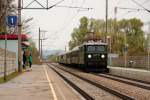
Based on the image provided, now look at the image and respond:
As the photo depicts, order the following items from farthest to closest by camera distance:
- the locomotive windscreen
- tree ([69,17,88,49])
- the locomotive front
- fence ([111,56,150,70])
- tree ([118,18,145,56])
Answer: tree ([69,17,88,49]), tree ([118,18,145,56]), fence ([111,56,150,70]), the locomotive windscreen, the locomotive front

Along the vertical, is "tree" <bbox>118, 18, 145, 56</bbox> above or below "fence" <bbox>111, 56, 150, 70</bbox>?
above

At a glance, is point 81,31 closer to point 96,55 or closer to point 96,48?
point 96,48

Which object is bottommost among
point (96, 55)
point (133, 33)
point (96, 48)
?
point (96, 55)

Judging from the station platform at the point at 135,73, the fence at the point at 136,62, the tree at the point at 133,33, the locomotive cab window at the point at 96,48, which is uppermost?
the tree at the point at 133,33

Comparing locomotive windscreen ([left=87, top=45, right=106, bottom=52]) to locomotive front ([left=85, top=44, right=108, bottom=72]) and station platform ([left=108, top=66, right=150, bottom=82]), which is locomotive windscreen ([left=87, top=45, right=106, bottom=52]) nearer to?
locomotive front ([left=85, top=44, right=108, bottom=72])

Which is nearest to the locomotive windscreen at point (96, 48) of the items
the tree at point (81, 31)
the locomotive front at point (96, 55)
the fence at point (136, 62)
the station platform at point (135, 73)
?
the locomotive front at point (96, 55)

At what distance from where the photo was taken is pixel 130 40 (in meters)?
126

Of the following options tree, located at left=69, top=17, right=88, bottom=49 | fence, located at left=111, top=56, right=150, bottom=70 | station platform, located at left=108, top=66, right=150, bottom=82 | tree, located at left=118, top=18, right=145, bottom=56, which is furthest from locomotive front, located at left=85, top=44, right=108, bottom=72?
tree, located at left=69, top=17, right=88, bottom=49

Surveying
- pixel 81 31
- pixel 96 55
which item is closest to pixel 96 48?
pixel 96 55

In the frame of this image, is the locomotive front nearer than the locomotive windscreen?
Yes

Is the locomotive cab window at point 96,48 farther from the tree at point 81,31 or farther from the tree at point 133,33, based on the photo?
the tree at point 81,31

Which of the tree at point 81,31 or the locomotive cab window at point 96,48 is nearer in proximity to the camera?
the locomotive cab window at point 96,48

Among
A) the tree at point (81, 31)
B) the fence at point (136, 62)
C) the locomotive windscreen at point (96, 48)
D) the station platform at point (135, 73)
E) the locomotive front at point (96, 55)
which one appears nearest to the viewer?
the station platform at point (135, 73)

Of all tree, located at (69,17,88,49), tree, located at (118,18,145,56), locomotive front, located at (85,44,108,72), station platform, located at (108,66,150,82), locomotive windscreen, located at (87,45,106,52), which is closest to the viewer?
station platform, located at (108,66,150,82)
